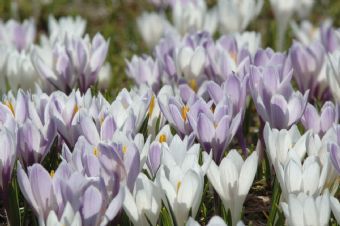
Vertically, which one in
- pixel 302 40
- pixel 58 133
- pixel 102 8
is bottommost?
pixel 58 133

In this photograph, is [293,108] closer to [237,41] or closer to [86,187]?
[86,187]

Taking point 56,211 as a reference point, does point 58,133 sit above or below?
above

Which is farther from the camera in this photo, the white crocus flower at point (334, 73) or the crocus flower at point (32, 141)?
the white crocus flower at point (334, 73)

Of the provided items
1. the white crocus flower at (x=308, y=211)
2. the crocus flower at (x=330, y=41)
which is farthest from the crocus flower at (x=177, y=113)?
the crocus flower at (x=330, y=41)

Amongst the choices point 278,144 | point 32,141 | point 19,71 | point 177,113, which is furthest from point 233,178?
point 19,71

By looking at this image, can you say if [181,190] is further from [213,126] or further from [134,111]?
[134,111]

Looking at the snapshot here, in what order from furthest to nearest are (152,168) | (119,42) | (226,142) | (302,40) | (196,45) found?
(119,42)
(302,40)
(196,45)
(226,142)
(152,168)

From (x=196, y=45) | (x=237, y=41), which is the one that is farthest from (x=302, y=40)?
(x=196, y=45)

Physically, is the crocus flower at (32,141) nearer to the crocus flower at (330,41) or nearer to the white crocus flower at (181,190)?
the white crocus flower at (181,190)
